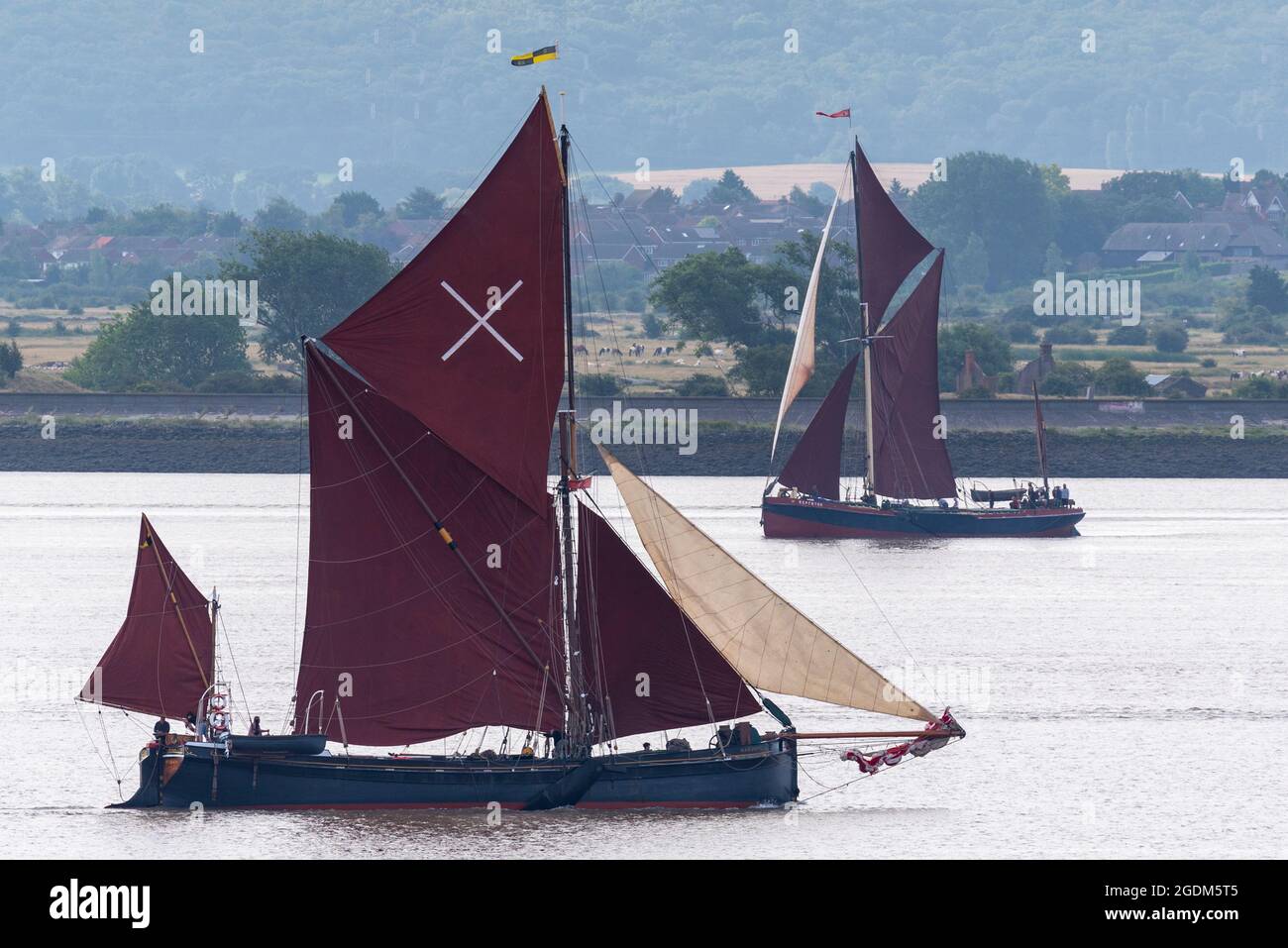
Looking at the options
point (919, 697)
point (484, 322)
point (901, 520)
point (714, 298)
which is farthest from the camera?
point (714, 298)

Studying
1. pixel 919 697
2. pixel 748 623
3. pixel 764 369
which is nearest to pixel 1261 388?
pixel 764 369

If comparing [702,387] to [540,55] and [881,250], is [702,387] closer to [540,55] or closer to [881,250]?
[881,250]

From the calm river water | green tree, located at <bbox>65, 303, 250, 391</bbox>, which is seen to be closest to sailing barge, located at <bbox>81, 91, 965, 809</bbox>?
the calm river water

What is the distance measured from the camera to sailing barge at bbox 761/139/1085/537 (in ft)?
342

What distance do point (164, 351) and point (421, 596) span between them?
417 feet

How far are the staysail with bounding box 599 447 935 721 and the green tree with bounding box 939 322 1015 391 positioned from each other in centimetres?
12333

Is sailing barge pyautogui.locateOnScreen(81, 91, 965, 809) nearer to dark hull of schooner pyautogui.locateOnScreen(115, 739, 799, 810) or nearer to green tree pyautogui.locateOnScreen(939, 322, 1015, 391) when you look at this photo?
dark hull of schooner pyautogui.locateOnScreen(115, 739, 799, 810)

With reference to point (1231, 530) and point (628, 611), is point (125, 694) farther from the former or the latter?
point (1231, 530)

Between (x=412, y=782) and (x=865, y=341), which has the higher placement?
(x=865, y=341)

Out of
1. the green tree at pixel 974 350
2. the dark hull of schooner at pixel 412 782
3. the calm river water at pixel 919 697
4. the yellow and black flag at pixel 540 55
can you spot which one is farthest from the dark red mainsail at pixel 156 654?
the green tree at pixel 974 350

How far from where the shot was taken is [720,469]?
14588 centimetres

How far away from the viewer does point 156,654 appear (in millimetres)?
43938

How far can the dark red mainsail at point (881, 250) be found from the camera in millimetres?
104688

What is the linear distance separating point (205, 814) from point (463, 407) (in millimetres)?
9383
